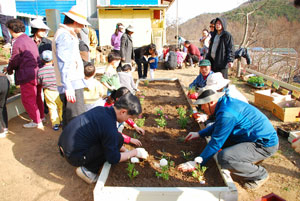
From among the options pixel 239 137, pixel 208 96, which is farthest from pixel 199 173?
pixel 208 96

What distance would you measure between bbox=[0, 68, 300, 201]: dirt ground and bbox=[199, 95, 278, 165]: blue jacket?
0.65 m

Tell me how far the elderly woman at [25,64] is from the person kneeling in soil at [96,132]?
6.58ft

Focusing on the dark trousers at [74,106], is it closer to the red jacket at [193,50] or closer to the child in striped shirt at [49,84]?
the child in striped shirt at [49,84]

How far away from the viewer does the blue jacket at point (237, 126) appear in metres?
2.51

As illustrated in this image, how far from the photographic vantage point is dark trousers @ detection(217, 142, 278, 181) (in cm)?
267

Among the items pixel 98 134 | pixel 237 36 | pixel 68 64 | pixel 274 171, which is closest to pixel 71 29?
pixel 68 64

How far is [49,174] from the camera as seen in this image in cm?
305

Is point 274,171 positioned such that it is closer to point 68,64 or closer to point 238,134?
point 238,134

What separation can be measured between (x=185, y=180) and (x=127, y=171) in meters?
0.72

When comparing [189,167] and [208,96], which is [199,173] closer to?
[189,167]

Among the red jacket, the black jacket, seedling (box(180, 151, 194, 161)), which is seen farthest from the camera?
the red jacket

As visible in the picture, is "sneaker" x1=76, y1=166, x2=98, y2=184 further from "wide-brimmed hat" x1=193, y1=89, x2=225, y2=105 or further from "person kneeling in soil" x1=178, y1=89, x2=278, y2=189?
"wide-brimmed hat" x1=193, y1=89, x2=225, y2=105

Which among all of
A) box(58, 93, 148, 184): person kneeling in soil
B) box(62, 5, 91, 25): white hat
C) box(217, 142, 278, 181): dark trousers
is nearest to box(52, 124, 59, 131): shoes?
box(58, 93, 148, 184): person kneeling in soil

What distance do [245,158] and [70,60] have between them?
257cm
